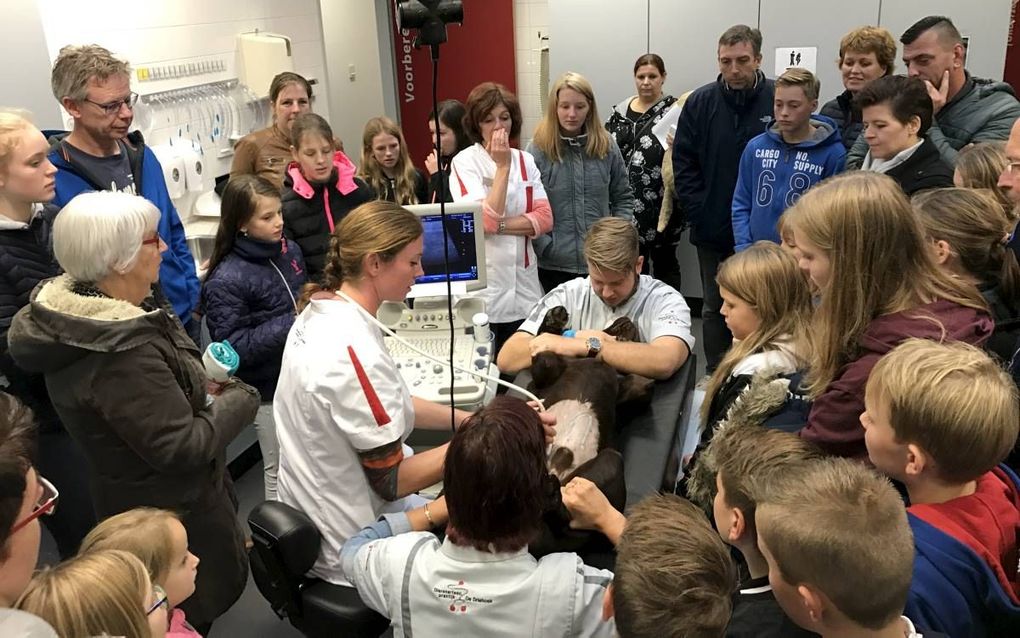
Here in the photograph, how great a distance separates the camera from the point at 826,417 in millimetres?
1420

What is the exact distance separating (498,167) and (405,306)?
70 cm

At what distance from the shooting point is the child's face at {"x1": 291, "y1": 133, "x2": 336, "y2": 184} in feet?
9.16

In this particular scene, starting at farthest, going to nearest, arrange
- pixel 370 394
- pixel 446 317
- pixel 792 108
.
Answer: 1. pixel 792 108
2. pixel 446 317
3. pixel 370 394

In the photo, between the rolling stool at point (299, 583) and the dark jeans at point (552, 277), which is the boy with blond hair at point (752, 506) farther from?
the dark jeans at point (552, 277)

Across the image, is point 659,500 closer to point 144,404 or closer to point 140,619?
point 140,619

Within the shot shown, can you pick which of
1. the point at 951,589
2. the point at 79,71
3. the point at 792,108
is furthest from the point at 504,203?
the point at 951,589

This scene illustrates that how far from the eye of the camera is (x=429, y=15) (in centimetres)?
147

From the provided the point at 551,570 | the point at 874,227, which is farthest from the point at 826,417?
the point at 551,570

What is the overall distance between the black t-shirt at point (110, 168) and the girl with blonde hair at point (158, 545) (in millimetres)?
1495

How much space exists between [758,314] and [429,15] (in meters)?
1.05

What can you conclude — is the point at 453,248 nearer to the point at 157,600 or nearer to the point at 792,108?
the point at 792,108

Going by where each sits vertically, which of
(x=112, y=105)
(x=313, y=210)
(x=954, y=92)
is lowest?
(x=313, y=210)

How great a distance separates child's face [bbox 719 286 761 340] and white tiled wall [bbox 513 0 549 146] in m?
4.43

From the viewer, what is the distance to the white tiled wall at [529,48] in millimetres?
6047
